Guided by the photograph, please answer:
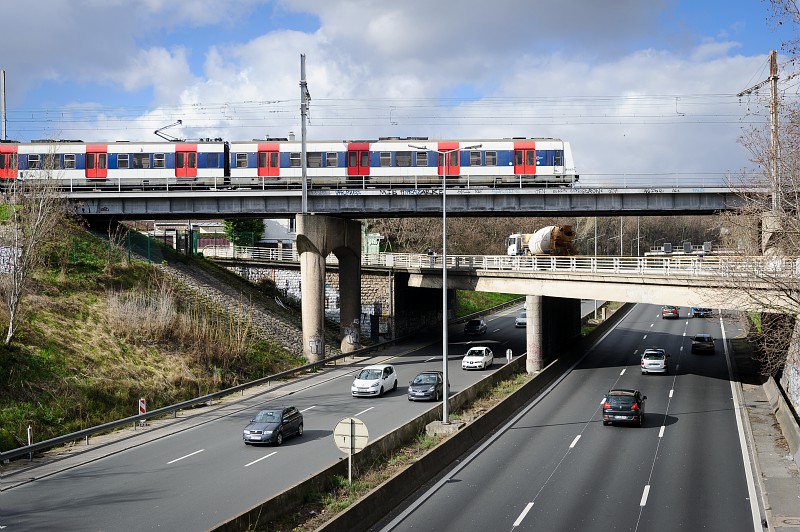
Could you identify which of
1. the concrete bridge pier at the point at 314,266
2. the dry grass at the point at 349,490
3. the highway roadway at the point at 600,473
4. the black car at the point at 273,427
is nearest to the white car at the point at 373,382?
the dry grass at the point at 349,490

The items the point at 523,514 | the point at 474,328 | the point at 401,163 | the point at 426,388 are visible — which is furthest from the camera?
the point at 474,328

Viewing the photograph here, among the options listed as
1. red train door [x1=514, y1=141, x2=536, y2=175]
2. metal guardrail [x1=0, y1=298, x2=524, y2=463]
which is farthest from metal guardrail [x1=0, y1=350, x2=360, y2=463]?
red train door [x1=514, y1=141, x2=536, y2=175]

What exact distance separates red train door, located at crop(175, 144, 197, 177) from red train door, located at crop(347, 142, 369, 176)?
11.0m

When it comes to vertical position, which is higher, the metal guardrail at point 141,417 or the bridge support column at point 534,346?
the bridge support column at point 534,346

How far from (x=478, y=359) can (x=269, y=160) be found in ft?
65.8

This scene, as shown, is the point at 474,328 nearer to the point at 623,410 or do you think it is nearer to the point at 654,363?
the point at 654,363

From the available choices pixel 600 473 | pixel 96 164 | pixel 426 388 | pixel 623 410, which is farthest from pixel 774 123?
pixel 96 164

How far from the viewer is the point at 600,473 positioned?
2292 centimetres

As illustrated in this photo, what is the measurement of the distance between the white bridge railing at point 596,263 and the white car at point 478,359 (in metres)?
5.99

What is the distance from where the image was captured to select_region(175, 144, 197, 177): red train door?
5116cm

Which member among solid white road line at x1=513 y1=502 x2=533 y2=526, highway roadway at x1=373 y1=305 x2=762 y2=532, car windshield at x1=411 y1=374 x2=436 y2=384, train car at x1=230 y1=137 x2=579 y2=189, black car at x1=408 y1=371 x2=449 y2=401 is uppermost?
train car at x1=230 y1=137 x2=579 y2=189

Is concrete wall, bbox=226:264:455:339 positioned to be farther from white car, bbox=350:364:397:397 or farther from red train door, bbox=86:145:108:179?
white car, bbox=350:364:397:397

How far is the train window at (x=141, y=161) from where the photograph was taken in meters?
51.1

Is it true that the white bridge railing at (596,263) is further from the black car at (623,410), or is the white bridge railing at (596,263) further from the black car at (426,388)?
the black car at (426,388)
